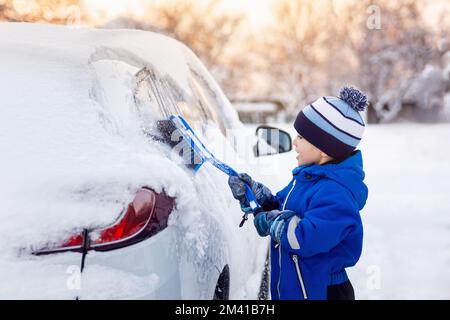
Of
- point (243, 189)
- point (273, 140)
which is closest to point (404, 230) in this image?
point (273, 140)

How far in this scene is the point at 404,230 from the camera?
578cm

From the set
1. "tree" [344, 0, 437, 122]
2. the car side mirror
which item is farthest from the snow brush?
"tree" [344, 0, 437, 122]

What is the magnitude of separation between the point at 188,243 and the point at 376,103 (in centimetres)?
3269

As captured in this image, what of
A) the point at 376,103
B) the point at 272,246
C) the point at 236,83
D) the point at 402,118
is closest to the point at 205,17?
the point at 236,83

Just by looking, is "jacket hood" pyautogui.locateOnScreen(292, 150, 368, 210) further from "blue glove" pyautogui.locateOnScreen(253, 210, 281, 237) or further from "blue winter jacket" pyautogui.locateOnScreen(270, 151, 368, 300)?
"blue glove" pyautogui.locateOnScreen(253, 210, 281, 237)

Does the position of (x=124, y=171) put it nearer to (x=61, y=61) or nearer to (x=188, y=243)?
(x=188, y=243)

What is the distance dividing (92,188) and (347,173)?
103cm

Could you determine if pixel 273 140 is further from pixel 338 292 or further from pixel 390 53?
pixel 390 53

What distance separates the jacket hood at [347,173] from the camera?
6.61 feet

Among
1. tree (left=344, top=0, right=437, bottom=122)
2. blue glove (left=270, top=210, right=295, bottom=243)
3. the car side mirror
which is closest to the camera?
blue glove (left=270, top=210, right=295, bottom=243)

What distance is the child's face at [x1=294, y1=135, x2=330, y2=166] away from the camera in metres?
2.16

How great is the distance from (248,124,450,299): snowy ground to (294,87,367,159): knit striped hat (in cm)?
140

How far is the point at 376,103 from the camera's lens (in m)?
32.7

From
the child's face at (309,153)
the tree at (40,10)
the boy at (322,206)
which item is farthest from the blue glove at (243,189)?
the tree at (40,10)
